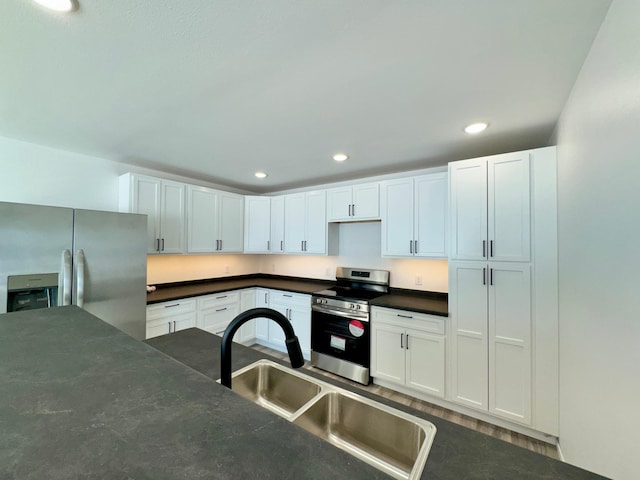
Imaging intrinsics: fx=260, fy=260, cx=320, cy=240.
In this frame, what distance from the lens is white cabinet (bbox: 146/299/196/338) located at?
277cm

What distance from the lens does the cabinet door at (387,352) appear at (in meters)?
2.62

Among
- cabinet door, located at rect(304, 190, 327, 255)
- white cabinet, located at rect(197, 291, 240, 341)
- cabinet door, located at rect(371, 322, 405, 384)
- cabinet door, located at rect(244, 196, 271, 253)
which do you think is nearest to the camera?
cabinet door, located at rect(371, 322, 405, 384)

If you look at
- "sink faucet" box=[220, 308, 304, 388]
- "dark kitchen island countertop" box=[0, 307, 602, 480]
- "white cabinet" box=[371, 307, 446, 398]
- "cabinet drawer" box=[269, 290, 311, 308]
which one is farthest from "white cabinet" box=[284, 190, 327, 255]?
"dark kitchen island countertop" box=[0, 307, 602, 480]

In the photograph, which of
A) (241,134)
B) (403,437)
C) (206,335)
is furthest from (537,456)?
(241,134)

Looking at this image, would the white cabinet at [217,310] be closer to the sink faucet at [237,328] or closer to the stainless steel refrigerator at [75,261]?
the stainless steel refrigerator at [75,261]

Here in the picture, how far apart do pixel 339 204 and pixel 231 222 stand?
166 centimetres

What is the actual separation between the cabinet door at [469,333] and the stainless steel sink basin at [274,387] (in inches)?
68.6

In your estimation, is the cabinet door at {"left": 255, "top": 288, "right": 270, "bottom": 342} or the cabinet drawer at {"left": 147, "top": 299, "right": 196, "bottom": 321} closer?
the cabinet drawer at {"left": 147, "top": 299, "right": 196, "bottom": 321}

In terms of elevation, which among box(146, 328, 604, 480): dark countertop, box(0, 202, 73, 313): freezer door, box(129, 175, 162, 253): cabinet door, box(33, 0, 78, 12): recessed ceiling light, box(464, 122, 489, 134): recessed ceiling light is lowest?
box(146, 328, 604, 480): dark countertop

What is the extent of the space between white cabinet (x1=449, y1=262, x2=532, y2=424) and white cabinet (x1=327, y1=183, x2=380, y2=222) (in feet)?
3.71

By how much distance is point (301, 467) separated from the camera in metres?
0.37

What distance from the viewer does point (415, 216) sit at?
2.81m

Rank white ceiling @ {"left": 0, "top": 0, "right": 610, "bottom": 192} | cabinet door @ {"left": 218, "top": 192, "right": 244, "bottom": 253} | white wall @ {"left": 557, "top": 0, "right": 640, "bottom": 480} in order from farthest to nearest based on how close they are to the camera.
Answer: cabinet door @ {"left": 218, "top": 192, "right": 244, "bottom": 253} → white ceiling @ {"left": 0, "top": 0, "right": 610, "bottom": 192} → white wall @ {"left": 557, "top": 0, "right": 640, "bottom": 480}

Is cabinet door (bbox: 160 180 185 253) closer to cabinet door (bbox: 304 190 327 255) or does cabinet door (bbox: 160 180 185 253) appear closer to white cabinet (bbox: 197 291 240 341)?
white cabinet (bbox: 197 291 240 341)
